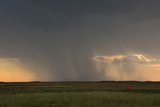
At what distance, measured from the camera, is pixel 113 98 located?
41062 millimetres

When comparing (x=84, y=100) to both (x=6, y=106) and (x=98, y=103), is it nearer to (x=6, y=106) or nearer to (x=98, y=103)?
(x=98, y=103)

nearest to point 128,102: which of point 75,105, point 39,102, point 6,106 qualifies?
point 75,105

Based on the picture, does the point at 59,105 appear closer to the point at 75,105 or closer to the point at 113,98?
the point at 75,105

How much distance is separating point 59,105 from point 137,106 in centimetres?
860

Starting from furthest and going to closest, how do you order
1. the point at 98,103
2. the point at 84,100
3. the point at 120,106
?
the point at 84,100 < the point at 98,103 < the point at 120,106

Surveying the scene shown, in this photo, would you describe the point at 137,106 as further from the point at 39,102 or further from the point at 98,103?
the point at 39,102

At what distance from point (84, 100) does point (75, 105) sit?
4.08 meters

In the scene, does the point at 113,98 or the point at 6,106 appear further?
the point at 113,98

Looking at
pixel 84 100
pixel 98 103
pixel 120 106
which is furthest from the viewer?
pixel 84 100

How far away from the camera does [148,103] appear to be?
37188 mm

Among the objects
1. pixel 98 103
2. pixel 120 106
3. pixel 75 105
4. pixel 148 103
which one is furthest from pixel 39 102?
pixel 148 103

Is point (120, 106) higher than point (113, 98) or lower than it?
lower

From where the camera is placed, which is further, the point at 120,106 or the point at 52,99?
the point at 52,99

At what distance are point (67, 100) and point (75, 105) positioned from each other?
3.74 metres
